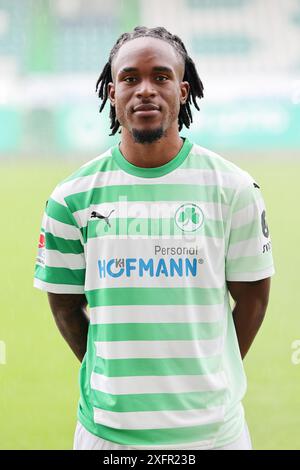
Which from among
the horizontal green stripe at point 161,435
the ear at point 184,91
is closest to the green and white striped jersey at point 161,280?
the horizontal green stripe at point 161,435

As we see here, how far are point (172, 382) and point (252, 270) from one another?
28 cm

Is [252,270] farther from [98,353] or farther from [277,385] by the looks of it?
[277,385]

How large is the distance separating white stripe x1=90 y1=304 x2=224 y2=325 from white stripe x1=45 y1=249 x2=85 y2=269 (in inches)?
5.2

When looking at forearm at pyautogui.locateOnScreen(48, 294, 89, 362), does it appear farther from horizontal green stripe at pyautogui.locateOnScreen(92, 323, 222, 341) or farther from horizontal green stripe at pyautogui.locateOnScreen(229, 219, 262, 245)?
horizontal green stripe at pyautogui.locateOnScreen(229, 219, 262, 245)

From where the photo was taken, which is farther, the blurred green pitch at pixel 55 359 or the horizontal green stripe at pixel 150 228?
the blurred green pitch at pixel 55 359

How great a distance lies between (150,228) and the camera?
4.32 feet

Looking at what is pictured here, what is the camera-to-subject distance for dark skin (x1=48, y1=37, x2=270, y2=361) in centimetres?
130

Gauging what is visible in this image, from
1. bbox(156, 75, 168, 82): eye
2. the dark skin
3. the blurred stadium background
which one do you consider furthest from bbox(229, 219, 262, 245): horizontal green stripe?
the blurred stadium background

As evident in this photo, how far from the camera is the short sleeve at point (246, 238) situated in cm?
134

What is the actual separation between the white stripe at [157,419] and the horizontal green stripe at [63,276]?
284mm

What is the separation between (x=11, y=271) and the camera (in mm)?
5164

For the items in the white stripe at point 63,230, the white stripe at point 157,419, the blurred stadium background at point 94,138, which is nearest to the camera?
the white stripe at point 157,419

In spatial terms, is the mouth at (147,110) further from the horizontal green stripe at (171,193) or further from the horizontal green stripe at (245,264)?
the horizontal green stripe at (245,264)
